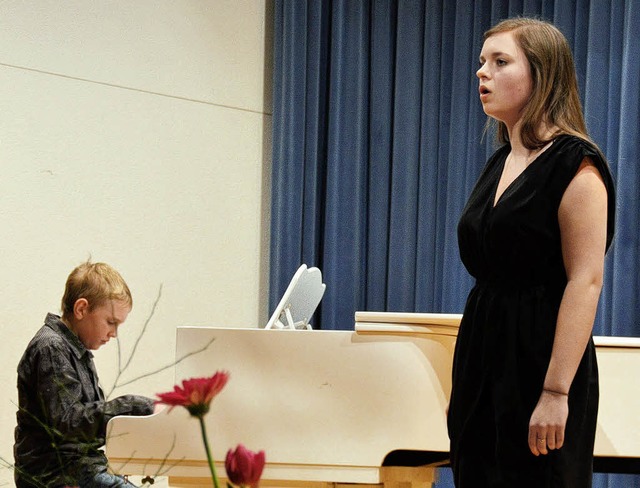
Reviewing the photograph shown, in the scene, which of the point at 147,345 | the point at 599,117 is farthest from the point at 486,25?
the point at 147,345

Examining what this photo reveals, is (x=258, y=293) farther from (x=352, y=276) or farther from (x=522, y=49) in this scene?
(x=522, y=49)

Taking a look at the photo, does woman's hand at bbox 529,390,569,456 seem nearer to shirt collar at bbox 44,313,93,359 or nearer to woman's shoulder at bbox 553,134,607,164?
woman's shoulder at bbox 553,134,607,164

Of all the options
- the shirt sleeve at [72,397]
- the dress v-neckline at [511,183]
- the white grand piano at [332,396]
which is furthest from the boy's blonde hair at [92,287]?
the dress v-neckline at [511,183]

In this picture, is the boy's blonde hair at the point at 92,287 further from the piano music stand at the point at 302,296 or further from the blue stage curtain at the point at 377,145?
the blue stage curtain at the point at 377,145

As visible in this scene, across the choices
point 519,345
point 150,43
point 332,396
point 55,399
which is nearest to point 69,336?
point 55,399

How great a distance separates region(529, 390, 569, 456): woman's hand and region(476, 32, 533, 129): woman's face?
529 mm

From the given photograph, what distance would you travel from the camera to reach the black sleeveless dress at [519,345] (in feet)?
5.64

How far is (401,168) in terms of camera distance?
4707mm

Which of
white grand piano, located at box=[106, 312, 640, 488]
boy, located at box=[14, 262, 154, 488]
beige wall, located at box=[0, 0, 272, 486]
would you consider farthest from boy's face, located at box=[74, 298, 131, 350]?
beige wall, located at box=[0, 0, 272, 486]

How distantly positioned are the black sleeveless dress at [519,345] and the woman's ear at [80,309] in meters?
1.31

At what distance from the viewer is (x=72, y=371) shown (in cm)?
270

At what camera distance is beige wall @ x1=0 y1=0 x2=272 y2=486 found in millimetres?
3955

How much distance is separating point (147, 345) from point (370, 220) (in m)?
1.22

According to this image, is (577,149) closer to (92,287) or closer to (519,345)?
(519,345)
